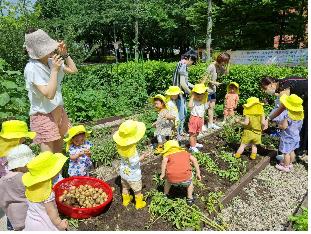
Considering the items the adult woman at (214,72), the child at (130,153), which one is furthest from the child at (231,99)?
the child at (130,153)

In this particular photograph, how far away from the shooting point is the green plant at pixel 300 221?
3854 mm

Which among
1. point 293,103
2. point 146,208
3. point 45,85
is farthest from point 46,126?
point 293,103

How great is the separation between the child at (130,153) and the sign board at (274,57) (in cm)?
993

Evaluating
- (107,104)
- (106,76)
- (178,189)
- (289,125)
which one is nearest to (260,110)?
(289,125)

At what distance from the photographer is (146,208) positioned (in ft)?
14.5

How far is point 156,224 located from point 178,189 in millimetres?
870

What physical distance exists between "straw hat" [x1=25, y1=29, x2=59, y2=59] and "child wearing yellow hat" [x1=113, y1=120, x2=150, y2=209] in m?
1.31

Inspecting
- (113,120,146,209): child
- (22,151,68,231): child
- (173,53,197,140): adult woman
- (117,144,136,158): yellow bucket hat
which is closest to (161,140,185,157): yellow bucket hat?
(113,120,146,209): child

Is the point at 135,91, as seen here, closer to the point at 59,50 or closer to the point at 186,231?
the point at 59,50

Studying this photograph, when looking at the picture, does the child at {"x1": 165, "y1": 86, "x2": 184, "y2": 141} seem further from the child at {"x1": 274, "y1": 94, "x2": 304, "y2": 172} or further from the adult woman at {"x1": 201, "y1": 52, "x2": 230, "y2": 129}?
the child at {"x1": 274, "y1": 94, "x2": 304, "y2": 172}

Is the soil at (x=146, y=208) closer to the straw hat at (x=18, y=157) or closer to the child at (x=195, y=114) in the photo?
the child at (x=195, y=114)

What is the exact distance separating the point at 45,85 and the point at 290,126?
3.96m

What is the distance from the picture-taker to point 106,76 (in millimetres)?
11734

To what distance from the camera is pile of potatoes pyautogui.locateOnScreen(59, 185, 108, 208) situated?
4.30 m
